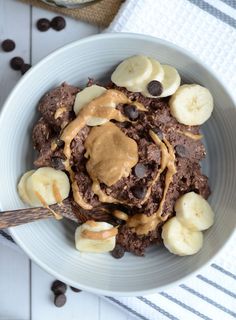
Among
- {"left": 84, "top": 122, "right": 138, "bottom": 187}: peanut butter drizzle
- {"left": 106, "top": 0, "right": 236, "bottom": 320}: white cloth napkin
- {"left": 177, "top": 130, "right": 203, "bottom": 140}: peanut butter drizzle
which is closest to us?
{"left": 84, "top": 122, "right": 138, "bottom": 187}: peanut butter drizzle

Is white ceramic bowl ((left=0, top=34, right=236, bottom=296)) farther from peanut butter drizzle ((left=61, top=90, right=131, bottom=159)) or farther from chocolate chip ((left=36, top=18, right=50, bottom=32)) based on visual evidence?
chocolate chip ((left=36, top=18, right=50, bottom=32))

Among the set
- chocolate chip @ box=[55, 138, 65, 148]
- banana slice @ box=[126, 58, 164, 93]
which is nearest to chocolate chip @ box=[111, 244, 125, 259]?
chocolate chip @ box=[55, 138, 65, 148]

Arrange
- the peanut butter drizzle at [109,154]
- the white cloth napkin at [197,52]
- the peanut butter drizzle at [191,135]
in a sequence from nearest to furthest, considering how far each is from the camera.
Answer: the peanut butter drizzle at [109,154] → the peanut butter drizzle at [191,135] → the white cloth napkin at [197,52]

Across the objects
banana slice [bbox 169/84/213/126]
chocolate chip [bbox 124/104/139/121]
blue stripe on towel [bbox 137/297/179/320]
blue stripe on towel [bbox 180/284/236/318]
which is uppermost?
banana slice [bbox 169/84/213/126]

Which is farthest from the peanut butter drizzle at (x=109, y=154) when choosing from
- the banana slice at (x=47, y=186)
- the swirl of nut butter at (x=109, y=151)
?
the banana slice at (x=47, y=186)

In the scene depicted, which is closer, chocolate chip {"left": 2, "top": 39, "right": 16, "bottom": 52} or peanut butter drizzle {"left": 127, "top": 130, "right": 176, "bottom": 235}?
peanut butter drizzle {"left": 127, "top": 130, "right": 176, "bottom": 235}

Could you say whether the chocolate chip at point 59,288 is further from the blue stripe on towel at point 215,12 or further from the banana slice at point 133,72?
the blue stripe on towel at point 215,12

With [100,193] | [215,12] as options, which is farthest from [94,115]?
[215,12]
